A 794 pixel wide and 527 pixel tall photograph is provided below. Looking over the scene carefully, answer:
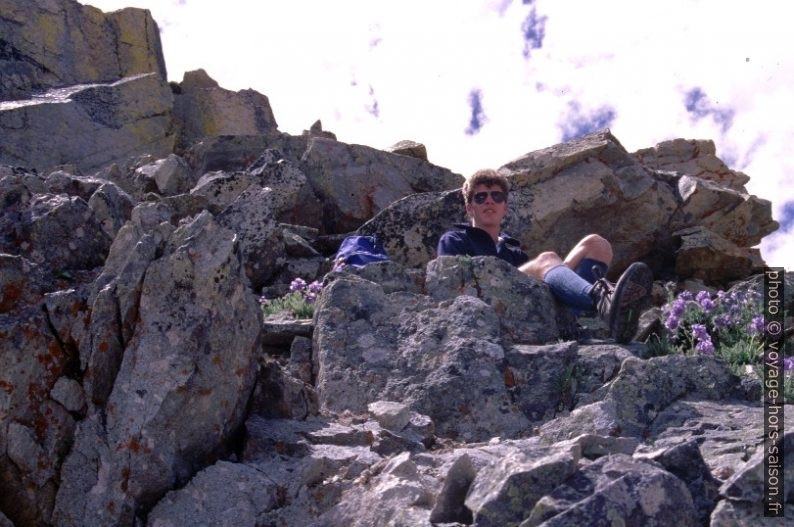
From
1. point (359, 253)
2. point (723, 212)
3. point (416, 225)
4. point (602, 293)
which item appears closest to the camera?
point (602, 293)

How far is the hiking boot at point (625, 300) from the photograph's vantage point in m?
7.02

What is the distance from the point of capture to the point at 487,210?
883cm

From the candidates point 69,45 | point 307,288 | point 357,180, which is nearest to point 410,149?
point 357,180

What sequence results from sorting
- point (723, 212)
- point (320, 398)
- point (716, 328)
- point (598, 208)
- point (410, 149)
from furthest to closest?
point (410, 149) → point (723, 212) → point (598, 208) → point (716, 328) → point (320, 398)

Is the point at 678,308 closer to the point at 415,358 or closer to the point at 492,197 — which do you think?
the point at 492,197

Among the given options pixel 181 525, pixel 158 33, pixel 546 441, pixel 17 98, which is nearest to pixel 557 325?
pixel 546 441

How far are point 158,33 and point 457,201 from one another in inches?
575

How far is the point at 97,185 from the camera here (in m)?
7.75

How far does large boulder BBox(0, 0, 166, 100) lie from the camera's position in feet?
61.8

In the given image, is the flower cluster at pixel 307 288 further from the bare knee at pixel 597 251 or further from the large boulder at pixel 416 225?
the bare knee at pixel 597 251

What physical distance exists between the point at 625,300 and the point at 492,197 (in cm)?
225

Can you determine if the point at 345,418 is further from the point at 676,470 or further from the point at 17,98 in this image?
Answer: the point at 17,98

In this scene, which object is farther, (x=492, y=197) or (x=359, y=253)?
(x=492, y=197)

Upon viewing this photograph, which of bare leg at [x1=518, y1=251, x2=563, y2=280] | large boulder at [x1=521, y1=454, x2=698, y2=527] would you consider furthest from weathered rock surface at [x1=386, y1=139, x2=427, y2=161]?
large boulder at [x1=521, y1=454, x2=698, y2=527]
